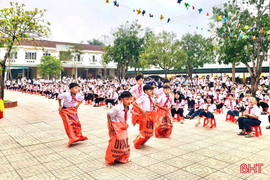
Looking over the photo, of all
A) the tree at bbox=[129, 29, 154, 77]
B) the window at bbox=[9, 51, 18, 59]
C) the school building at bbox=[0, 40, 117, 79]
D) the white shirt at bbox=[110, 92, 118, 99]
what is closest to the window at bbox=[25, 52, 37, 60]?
the school building at bbox=[0, 40, 117, 79]

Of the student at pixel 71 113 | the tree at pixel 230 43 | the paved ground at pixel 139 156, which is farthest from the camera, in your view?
the tree at pixel 230 43

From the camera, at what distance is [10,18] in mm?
11484

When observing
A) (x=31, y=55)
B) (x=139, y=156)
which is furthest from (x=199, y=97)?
(x=31, y=55)

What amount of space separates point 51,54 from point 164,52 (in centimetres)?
1985

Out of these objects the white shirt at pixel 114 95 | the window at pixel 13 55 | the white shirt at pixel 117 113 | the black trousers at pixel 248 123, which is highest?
the window at pixel 13 55

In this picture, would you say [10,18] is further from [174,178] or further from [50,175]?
[174,178]

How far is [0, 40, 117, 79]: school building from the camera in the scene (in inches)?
1350

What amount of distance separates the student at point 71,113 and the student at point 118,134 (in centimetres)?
156

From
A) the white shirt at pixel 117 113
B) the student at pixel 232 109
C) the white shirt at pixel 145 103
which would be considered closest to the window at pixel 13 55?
the student at pixel 232 109

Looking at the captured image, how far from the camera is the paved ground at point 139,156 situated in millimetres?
3979

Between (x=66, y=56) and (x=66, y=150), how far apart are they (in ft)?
107

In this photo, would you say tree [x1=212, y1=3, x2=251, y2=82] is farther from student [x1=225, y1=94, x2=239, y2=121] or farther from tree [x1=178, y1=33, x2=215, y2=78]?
tree [x1=178, y1=33, x2=215, y2=78]

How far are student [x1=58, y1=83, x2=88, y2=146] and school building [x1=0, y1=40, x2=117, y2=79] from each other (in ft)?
88.7

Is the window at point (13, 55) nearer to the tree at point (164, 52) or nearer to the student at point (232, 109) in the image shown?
the tree at point (164, 52)
